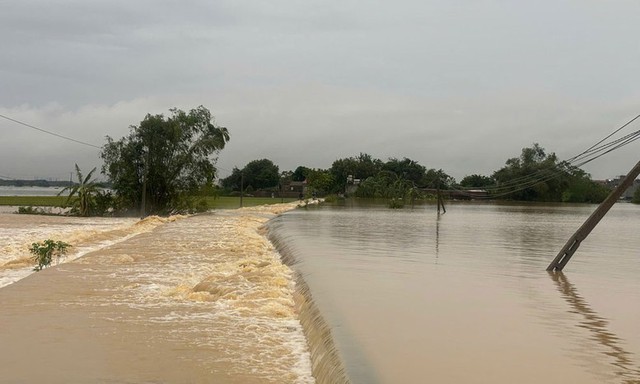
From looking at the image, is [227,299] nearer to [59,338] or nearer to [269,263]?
[59,338]

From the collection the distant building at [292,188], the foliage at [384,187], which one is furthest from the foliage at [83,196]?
the distant building at [292,188]

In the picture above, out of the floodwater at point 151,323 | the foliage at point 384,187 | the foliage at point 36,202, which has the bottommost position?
the floodwater at point 151,323

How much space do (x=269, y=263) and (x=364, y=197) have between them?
282 feet

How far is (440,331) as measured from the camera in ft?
31.5

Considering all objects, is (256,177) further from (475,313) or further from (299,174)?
(475,313)

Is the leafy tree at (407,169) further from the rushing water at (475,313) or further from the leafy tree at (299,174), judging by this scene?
the rushing water at (475,313)

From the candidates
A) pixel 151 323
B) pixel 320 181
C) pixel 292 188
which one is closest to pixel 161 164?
pixel 151 323

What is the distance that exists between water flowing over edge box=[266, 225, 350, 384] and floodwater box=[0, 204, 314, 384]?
0.14 meters

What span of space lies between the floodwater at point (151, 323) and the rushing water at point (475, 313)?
31.7 inches

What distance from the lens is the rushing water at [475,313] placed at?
7.73 metres

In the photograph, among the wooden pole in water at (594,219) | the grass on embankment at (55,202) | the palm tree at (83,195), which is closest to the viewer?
the wooden pole in water at (594,219)

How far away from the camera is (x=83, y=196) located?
4631 cm

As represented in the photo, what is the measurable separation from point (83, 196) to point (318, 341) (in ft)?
132

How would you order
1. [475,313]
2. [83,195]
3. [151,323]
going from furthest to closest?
[83,195] → [475,313] → [151,323]
